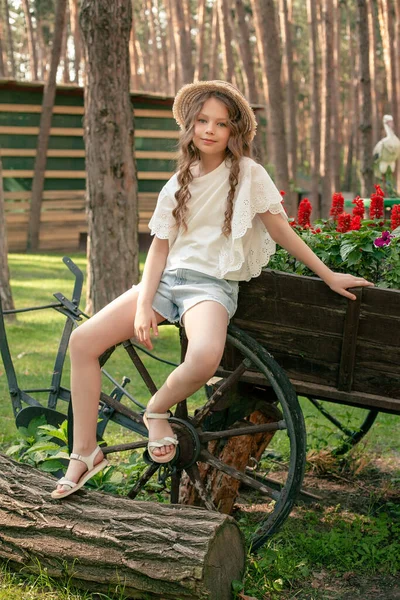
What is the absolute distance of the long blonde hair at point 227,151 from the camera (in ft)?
10.7

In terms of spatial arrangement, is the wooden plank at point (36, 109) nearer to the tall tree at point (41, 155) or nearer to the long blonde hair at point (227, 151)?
the tall tree at point (41, 155)

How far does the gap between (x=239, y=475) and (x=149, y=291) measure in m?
0.82

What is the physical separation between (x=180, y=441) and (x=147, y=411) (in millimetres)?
224

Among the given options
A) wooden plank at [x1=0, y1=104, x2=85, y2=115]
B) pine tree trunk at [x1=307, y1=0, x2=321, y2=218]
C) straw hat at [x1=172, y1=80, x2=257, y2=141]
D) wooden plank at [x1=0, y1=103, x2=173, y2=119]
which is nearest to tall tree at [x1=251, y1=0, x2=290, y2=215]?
wooden plank at [x1=0, y1=103, x2=173, y2=119]

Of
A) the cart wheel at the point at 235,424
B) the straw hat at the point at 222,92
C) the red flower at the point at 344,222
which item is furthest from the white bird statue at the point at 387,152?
the straw hat at the point at 222,92

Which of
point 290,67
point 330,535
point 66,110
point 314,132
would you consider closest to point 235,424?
point 330,535

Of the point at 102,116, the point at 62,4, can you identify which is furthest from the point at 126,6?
the point at 62,4

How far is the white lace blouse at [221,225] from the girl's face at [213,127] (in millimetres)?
92

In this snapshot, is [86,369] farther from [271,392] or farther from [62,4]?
[62,4]

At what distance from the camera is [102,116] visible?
282 inches

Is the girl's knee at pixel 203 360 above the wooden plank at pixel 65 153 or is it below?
below

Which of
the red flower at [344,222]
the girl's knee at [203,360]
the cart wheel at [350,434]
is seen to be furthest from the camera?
the cart wheel at [350,434]

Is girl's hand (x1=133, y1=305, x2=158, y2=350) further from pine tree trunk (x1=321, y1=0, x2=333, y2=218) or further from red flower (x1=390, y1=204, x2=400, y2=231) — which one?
pine tree trunk (x1=321, y1=0, x2=333, y2=218)

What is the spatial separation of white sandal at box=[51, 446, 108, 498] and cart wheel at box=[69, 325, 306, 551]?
207mm
